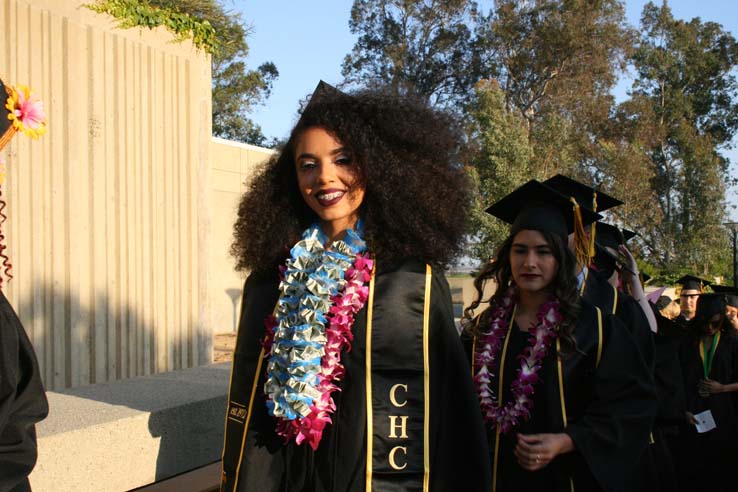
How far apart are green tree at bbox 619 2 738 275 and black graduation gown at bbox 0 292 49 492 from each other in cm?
3434

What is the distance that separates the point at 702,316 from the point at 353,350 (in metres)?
5.19

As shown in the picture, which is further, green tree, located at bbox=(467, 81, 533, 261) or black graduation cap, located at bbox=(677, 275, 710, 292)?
green tree, located at bbox=(467, 81, 533, 261)

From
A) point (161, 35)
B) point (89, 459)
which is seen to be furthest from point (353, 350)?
point (161, 35)

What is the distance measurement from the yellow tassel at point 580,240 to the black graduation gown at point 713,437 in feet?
9.70

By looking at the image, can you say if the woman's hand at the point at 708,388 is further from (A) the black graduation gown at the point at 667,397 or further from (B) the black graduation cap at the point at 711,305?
(A) the black graduation gown at the point at 667,397

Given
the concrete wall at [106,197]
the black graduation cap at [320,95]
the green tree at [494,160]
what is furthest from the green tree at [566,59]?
the black graduation cap at [320,95]

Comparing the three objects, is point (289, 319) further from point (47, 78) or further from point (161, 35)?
point (161, 35)

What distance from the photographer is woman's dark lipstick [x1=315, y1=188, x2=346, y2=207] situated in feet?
8.18

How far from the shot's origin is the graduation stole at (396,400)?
219 centimetres

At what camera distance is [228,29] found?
20.2 feet

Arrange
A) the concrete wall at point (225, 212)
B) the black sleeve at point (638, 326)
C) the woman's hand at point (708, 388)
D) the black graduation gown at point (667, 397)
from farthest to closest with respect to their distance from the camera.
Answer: the concrete wall at point (225, 212) → the woman's hand at point (708, 388) → the black graduation gown at point (667, 397) → the black sleeve at point (638, 326)

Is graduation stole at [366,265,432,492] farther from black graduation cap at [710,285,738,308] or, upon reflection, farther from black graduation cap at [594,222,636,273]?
black graduation cap at [710,285,738,308]

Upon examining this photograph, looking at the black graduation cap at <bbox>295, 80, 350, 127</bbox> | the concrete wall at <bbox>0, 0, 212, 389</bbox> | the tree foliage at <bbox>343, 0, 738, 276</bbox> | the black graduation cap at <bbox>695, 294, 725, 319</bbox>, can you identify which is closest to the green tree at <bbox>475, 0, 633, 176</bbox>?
the tree foliage at <bbox>343, 0, 738, 276</bbox>

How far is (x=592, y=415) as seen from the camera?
10.3ft
